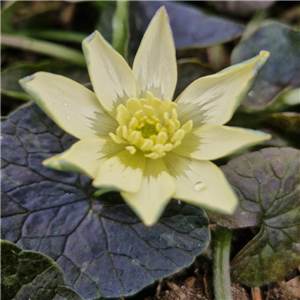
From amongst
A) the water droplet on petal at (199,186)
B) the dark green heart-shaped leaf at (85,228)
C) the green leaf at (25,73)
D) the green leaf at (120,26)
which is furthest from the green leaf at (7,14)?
the water droplet on petal at (199,186)

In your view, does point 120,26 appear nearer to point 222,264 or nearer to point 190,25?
point 190,25

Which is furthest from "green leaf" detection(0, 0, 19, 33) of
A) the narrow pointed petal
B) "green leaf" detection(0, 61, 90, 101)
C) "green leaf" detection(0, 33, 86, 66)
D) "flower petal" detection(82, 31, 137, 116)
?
the narrow pointed petal

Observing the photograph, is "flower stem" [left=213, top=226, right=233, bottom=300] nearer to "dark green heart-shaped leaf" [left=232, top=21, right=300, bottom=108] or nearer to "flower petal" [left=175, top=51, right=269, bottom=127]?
"flower petal" [left=175, top=51, right=269, bottom=127]

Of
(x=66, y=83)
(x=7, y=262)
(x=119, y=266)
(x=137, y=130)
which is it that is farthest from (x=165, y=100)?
(x=7, y=262)

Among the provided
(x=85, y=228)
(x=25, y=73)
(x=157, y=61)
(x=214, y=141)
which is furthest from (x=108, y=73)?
(x=25, y=73)

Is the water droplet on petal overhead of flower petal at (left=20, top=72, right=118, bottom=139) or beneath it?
beneath

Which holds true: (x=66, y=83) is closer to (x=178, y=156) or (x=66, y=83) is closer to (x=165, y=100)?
(x=165, y=100)
